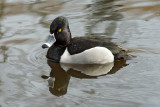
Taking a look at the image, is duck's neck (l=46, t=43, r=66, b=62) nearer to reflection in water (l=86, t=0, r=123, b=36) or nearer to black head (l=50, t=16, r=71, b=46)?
black head (l=50, t=16, r=71, b=46)

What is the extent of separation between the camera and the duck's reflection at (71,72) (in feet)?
→ 20.9

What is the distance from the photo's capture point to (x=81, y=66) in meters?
7.04

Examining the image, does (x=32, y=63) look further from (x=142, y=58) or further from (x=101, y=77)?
(x=142, y=58)

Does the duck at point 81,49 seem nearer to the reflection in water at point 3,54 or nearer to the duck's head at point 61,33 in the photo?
the duck's head at point 61,33

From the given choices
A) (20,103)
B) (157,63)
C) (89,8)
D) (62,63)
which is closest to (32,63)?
(62,63)

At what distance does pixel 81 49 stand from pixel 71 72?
0.44 meters

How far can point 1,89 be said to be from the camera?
6223mm

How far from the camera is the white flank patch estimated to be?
6957 mm

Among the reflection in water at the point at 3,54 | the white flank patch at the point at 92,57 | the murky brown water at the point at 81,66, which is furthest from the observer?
the reflection in water at the point at 3,54

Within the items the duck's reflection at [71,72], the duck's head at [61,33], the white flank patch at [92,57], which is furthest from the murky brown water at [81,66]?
the duck's head at [61,33]

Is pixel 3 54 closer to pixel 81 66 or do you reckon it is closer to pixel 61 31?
pixel 61 31

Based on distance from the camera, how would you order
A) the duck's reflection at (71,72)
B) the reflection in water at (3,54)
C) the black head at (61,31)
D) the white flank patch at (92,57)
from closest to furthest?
the duck's reflection at (71,72), the white flank patch at (92,57), the black head at (61,31), the reflection in water at (3,54)

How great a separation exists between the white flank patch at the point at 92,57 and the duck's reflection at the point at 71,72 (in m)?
0.08

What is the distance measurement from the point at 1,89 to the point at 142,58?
8.38 ft
